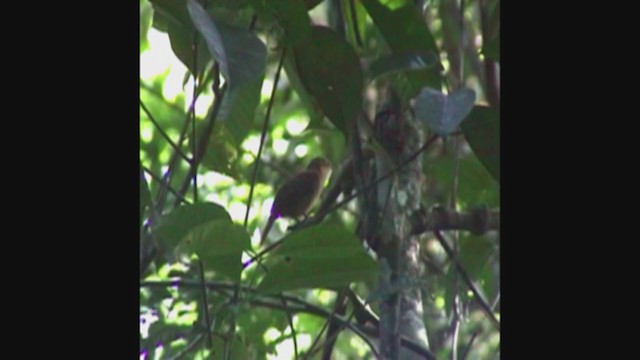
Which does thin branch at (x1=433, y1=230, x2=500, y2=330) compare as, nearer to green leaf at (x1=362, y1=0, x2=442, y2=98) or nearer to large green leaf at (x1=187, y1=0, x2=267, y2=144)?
green leaf at (x1=362, y1=0, x2=442, y2=98)

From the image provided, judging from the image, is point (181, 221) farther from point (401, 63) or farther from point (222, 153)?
point (222, 153)

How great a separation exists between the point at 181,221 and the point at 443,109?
320mm

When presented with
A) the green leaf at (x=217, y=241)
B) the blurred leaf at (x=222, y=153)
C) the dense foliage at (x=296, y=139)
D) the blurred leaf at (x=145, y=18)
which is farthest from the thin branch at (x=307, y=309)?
the blurred leaf at (x=145, y=18)

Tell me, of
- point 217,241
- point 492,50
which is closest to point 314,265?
point 217,241

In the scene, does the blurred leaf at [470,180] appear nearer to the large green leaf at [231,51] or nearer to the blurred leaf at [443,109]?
the blurred leaf at [443,109]

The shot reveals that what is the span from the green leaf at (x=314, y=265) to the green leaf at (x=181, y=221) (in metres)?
0.13

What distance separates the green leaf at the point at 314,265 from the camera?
129cm
